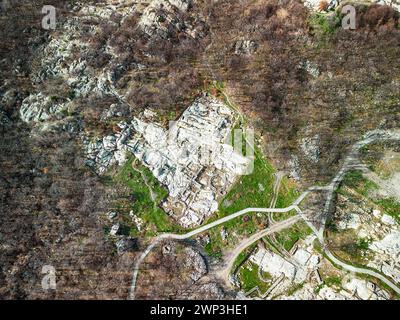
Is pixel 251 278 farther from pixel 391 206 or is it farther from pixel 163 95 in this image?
pixel 163 95

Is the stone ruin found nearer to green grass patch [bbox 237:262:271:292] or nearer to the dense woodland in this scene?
the dense woodland

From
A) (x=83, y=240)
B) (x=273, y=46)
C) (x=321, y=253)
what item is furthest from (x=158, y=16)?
(x=321, y=253)

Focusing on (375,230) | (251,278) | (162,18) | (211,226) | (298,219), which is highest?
(162,18)

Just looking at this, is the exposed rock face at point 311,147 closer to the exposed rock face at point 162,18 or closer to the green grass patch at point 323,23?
the green grass patch at point 323,23

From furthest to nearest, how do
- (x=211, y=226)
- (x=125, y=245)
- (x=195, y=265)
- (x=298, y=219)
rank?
(x=211, y=226) < (x=298, y=219) < (x=125, y=245) < (x=195, y=265)

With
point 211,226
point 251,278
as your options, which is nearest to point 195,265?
point 211,226

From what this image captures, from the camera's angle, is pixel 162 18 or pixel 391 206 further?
pixel 162 18

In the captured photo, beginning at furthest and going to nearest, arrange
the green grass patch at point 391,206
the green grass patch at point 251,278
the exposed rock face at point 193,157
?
the exposed rock face at point 193,157
the green grass patch at point 391,206
the green grass patch at point 251,278

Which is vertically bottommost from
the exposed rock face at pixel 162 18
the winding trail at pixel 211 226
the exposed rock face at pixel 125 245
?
the exposed rock face at pixel 125 245

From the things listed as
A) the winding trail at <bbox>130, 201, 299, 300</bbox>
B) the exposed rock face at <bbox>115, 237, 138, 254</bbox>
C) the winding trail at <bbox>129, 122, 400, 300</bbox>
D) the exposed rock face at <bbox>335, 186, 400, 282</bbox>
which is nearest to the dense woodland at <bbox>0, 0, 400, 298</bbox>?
the exposed rock face at <bbox>115, 237, 138, 254</bbox>

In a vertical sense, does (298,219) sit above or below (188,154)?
below

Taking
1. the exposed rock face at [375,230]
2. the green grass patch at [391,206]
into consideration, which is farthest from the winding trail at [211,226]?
the green grass patch at [391,206]
